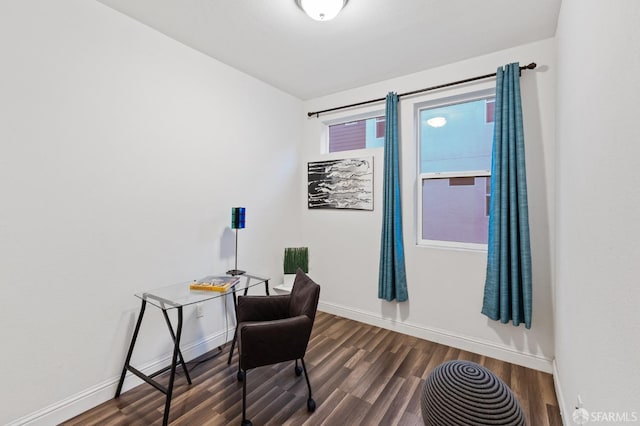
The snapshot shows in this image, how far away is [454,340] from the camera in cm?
275

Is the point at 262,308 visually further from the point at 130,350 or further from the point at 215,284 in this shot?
the point at 130,350

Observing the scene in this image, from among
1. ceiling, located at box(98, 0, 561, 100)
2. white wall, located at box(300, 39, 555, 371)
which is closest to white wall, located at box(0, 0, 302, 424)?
ceiling, located at box(98, 0, 561, 100)

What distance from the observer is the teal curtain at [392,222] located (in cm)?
298

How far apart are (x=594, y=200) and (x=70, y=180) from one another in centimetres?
284

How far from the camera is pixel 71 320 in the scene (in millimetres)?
1863

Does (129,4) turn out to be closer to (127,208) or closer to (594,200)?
(127,208)

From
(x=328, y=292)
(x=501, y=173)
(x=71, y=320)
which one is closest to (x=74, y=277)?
(x=71, y=320)

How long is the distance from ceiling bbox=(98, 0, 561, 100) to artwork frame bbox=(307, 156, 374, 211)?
3.37ft

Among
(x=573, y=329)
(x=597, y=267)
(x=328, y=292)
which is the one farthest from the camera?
(x=328, y=292)

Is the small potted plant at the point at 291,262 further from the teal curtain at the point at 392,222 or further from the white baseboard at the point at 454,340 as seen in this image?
the teal curtain at the point at 392,222

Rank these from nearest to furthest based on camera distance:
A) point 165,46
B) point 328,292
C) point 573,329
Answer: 1. point 573,329
2. point 165,46
3. point 328,292

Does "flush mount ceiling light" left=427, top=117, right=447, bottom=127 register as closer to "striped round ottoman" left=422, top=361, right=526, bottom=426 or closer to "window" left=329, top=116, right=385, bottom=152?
"window" left=329, top=116, right=385, bottom=152

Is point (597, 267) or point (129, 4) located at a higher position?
point (129, 4)

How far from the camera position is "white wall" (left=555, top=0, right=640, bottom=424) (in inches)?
31.3
